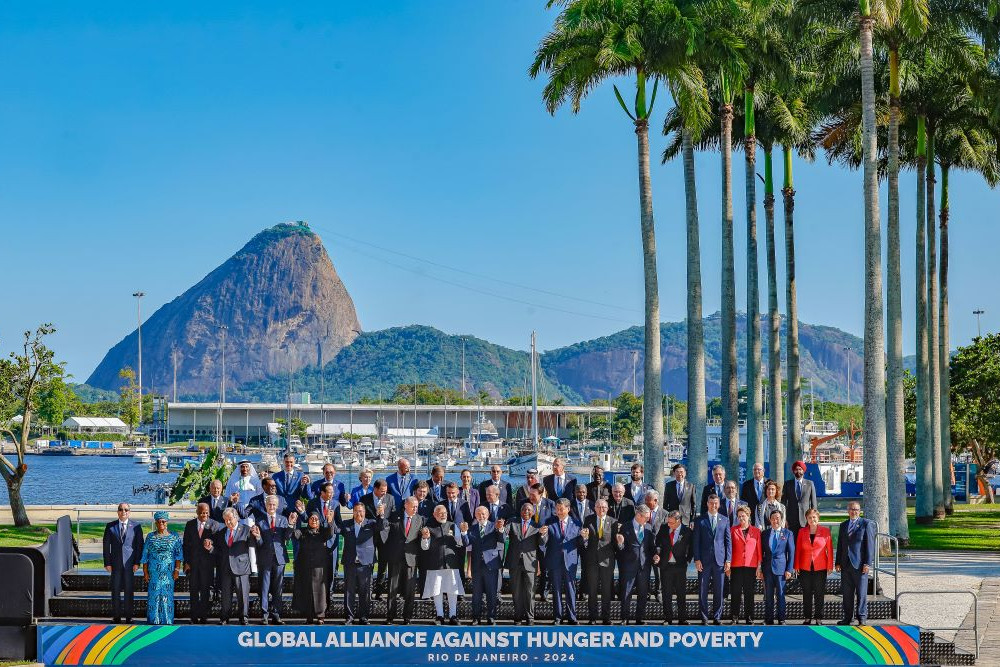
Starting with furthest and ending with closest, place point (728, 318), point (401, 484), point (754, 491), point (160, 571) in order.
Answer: point (728, 318) < point (401, 484) < point (754, 491) < point (160, 571)

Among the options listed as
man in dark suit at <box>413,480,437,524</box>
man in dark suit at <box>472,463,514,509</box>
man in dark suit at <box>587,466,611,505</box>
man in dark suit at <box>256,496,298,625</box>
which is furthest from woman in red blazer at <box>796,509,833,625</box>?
man in dark suit at <box>256,496,298,625</box>

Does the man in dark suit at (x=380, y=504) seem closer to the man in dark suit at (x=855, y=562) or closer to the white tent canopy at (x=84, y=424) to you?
the man in dark suit at (x=855, y=562)

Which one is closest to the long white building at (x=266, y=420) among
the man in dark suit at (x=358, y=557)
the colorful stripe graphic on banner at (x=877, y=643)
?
the man in dark suit at (x=358, y=557)

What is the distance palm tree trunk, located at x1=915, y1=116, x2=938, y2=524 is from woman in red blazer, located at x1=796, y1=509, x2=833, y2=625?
21715mm

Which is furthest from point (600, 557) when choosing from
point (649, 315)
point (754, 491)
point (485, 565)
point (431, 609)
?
point (649, 315)

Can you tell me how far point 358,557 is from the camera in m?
17.4

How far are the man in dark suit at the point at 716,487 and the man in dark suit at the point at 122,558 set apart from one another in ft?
27.3

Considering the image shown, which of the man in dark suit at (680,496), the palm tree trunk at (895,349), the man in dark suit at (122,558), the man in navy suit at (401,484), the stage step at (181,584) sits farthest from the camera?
the palm tree trunk at (895,349)

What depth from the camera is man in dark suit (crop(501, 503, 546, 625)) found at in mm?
17219

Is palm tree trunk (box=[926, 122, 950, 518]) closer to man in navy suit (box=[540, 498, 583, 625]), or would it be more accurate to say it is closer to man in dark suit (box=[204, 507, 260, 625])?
man in navy suit (box=[540, 498, 583, 625])

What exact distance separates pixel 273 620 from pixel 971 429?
45.2 metres

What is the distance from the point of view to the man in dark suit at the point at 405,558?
17.3 metres

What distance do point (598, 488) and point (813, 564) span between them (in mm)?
3671

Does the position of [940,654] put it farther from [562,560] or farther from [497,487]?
[497,487]
